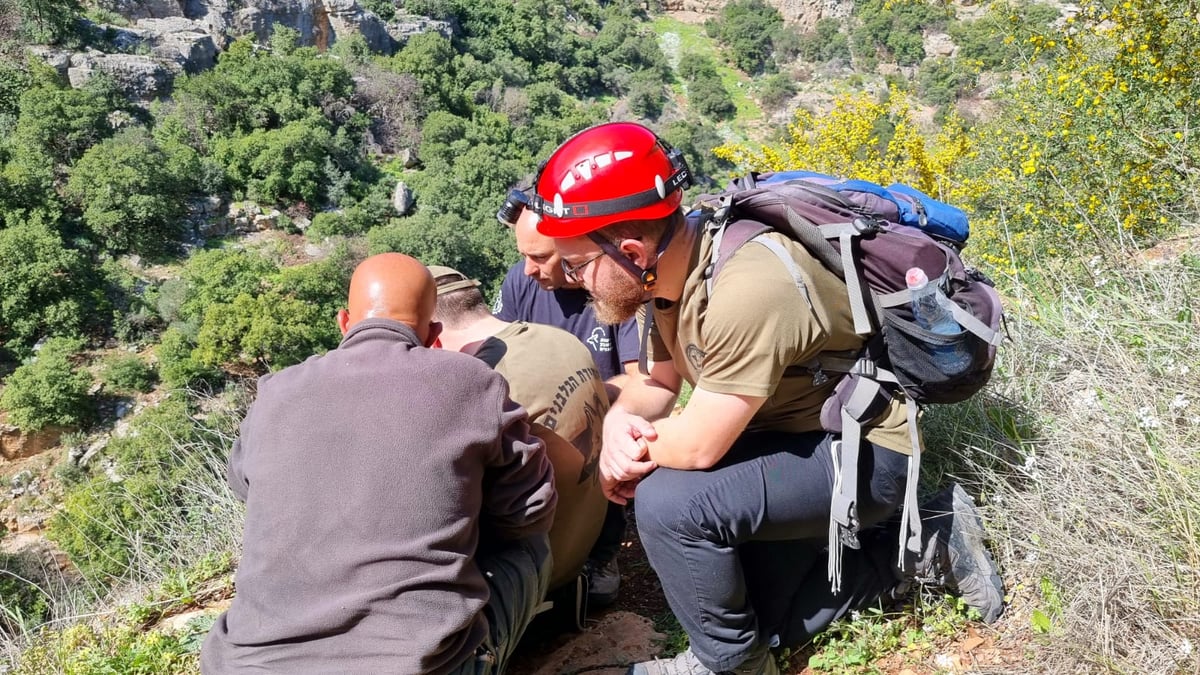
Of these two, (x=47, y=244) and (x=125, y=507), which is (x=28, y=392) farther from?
(x=125, y=507)

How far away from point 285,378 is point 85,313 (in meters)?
30.8

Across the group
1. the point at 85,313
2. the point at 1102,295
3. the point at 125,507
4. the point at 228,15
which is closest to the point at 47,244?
the point at 85,313

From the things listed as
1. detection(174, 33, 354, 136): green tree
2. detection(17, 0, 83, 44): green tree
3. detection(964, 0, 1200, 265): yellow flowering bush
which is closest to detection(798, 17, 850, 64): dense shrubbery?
detection(174, 33, 354, 136): green tree

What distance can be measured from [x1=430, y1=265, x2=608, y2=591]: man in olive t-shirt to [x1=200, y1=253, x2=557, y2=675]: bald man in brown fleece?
0.47 m

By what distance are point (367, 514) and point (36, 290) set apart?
31569 millimetres

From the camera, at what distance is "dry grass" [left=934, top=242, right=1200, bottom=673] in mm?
1743

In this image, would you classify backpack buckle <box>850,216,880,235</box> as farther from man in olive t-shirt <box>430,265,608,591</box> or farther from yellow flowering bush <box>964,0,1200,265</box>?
yellow flowering bush <box>964,0,1200,265</box>

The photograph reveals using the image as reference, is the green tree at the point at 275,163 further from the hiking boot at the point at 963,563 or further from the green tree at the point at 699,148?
the hiking boot at the point at 963,563

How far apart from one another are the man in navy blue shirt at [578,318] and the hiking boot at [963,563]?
1.13 meters

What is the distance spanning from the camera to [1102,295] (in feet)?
10.1

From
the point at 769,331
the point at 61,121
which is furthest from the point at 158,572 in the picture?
the point at 61,121

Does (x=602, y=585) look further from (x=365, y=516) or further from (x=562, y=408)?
(x=365, y=516)

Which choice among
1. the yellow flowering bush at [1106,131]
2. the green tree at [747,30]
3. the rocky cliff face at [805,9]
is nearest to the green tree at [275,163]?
the yellow flowering bush at [1106,131]

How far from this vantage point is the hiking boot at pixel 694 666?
80.9 inches
